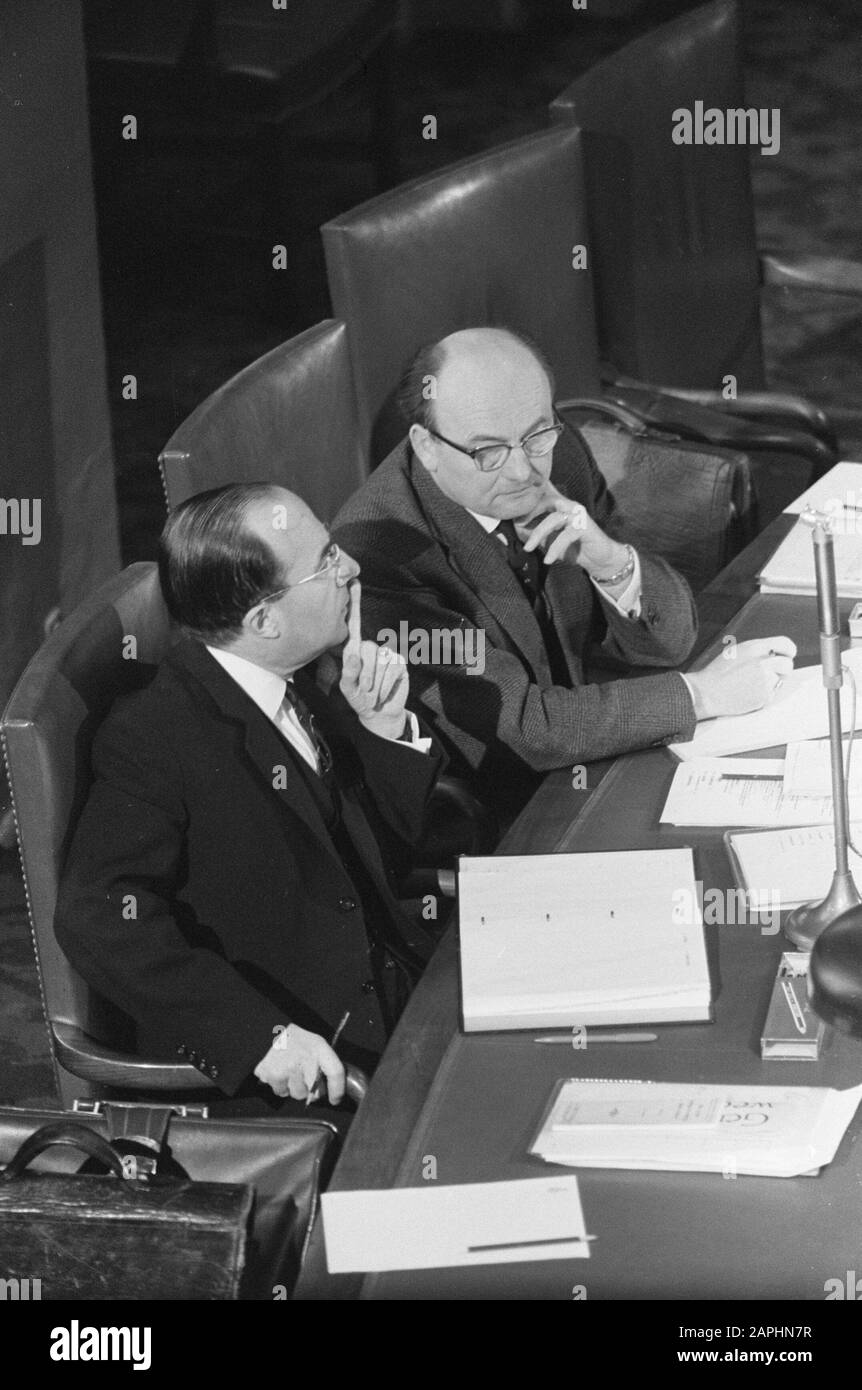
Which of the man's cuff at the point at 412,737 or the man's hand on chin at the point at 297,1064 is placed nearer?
the man's hand on chin at the point at 297,1064

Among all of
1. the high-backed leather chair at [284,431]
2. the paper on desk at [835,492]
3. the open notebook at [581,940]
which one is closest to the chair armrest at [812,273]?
the paper on desk at [835,492]

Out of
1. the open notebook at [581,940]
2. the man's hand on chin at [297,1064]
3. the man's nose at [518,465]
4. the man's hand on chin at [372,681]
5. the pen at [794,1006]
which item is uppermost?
the man's nose at [518,465]

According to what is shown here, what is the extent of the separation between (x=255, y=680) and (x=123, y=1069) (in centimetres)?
51

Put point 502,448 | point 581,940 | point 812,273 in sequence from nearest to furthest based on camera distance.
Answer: point 581,940 → point 502,448 → point 812,273

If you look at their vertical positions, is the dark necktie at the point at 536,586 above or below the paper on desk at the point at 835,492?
below

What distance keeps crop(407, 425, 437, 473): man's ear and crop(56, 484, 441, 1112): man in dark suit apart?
1.30 ft

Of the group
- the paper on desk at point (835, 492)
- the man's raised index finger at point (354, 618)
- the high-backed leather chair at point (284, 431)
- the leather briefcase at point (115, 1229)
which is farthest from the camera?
the paper on desk at point (835, 492)

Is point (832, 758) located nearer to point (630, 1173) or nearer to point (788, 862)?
point (788, 862)

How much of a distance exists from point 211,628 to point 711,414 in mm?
1787

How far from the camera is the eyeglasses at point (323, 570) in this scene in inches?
89.5

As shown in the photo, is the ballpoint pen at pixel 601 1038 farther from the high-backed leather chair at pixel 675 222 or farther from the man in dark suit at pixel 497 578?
the high-backed leather chair at pixel 675 222

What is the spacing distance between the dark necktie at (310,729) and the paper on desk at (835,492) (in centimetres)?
101

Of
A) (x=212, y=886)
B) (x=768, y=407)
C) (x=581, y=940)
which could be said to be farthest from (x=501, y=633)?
(x=768, y=407)

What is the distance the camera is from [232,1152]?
189cm
